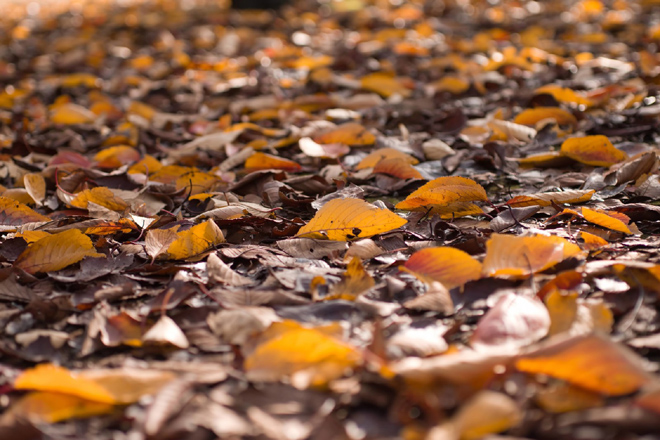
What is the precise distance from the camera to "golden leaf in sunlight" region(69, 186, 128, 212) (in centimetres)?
139

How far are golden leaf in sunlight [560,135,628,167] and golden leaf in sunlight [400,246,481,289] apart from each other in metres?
0.68

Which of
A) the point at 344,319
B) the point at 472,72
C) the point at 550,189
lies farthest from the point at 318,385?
the point at 472,72

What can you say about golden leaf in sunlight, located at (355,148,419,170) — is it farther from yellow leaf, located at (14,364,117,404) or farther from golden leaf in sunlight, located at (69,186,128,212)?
yellow leaf, located at (14,364,117,404)

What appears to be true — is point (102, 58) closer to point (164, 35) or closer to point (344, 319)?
point (164, 35)

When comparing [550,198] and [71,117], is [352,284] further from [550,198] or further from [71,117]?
[71,117]

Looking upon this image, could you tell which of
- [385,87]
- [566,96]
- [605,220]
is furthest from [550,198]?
[385,87]

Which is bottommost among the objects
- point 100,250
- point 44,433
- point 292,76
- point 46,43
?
point 46,43

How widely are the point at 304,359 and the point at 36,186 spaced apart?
1116 mm

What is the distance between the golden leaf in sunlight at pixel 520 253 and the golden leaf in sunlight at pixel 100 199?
2.87 feet

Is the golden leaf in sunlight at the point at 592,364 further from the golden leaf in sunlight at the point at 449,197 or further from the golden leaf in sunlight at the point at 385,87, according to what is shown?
the golden leaf in sunlight at the point at 385,87

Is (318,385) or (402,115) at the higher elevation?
(318,385)

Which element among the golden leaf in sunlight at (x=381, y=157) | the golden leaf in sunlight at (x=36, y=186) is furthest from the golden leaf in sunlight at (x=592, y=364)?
the golden leaf in sunlight at (x=36, y=186)

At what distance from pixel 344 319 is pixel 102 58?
135 inches

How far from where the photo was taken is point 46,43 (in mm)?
4418
